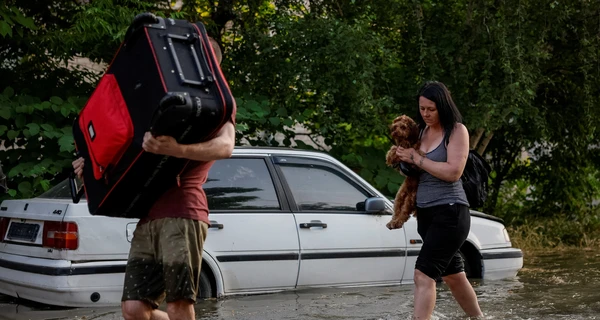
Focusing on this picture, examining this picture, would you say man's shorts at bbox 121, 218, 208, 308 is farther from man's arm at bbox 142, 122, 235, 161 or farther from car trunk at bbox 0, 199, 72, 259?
car trunk at bbox 0, 199, 72, 259

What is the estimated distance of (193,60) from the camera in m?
4.11

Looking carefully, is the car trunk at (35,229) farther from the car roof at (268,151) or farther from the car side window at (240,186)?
the car roof at (268,151)

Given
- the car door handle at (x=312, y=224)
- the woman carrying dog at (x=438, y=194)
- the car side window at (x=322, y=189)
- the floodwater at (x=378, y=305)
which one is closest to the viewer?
the woman carrying dog at (x=438, y=194)

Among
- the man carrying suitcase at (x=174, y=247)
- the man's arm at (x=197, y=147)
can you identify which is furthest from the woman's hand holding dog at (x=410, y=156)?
the man's arm at (x=197, y=147)

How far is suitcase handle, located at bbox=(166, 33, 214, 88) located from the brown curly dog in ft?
6.97

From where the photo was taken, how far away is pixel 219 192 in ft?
24.1

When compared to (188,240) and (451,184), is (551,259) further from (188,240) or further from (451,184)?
(188,240)

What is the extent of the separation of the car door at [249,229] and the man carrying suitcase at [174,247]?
2.65 metres

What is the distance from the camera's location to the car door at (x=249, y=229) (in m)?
7.17

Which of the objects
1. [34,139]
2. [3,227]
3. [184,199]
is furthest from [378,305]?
[34,139]

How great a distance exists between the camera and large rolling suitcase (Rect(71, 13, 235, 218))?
3951 mm

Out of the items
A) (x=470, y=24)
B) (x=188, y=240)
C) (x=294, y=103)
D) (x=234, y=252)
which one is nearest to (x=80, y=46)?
(x=294, y=103)

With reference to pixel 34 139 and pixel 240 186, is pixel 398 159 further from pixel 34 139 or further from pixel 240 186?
pixel 34 139

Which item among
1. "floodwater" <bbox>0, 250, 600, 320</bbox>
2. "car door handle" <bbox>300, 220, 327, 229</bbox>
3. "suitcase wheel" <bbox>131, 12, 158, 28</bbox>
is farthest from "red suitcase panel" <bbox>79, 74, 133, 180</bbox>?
"car door handle" <bbox>300, 220, 327, 229</bbox>
